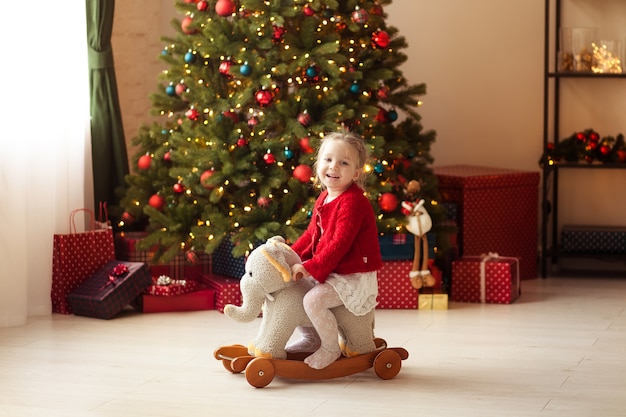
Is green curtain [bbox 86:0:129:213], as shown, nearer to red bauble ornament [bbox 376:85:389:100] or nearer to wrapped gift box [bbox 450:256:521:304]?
red bauble ornament [bbox 376:85:389:100]

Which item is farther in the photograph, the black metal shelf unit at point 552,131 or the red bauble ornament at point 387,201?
the black metal shelf unit at point 552,131

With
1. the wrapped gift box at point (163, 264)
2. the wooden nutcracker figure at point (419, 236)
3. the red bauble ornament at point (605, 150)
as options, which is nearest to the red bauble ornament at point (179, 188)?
the wrapped gift box at point (163, 264)

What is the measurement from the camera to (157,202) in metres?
4.70

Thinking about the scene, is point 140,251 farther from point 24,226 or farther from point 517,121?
point 517,121

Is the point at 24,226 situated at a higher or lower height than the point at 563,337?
higher

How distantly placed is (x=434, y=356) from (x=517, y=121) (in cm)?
223

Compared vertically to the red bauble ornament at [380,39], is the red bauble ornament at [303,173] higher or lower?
lower

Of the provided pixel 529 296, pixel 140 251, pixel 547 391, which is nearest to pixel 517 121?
pixel 529 296

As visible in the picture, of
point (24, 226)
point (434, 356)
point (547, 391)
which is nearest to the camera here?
point (547, 391)

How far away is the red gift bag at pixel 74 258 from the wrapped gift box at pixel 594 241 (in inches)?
91.0

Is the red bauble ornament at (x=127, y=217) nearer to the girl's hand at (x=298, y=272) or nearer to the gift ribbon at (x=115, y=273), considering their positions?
the gift ribbon at (x=115, y=273)

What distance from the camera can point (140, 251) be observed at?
4742mm

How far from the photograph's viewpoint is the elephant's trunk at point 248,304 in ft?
11.2

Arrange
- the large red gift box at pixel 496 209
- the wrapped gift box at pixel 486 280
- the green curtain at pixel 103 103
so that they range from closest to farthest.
A: the wrapped gift box at pixel 486 280 → the green curtain at pixel 103 103 → the large red gift box at pixel 496 209
